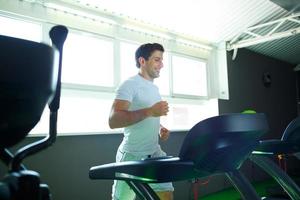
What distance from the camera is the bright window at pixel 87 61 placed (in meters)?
3.35

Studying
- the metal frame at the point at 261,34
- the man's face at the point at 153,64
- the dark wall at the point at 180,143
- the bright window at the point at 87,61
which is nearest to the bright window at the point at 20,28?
the bright window at the point at 87,61

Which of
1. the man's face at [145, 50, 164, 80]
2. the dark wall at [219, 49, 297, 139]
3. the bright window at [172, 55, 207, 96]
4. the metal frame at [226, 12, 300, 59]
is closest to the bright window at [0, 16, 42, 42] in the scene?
the man's face at [145, 50, 164, 80]

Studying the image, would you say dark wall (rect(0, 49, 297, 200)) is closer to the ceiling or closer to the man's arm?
the ceiling

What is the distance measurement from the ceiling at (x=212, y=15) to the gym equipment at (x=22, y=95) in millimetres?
2912

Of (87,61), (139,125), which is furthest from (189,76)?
(139,125)

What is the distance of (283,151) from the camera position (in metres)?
1.71

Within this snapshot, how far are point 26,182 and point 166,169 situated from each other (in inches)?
18.6

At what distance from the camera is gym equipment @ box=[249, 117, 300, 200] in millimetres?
1646

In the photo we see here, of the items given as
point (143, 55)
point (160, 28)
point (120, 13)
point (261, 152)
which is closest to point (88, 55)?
point (120, 13)

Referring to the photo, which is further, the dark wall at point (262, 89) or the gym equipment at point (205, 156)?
the dark wall at point (262, 89)

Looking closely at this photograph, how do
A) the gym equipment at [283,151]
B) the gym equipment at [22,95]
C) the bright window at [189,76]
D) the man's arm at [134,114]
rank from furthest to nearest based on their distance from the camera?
the bright window at [189,76], the man's arm at [134,114], the gym equipment at [283,151], the gym equipment at [22,95]

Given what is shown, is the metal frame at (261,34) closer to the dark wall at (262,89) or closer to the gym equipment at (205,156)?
the dark wall at (262,89)

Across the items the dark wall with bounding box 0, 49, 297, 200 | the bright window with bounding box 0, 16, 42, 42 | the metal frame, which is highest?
the metal frame

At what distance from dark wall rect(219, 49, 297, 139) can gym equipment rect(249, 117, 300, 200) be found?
11.4 feet
